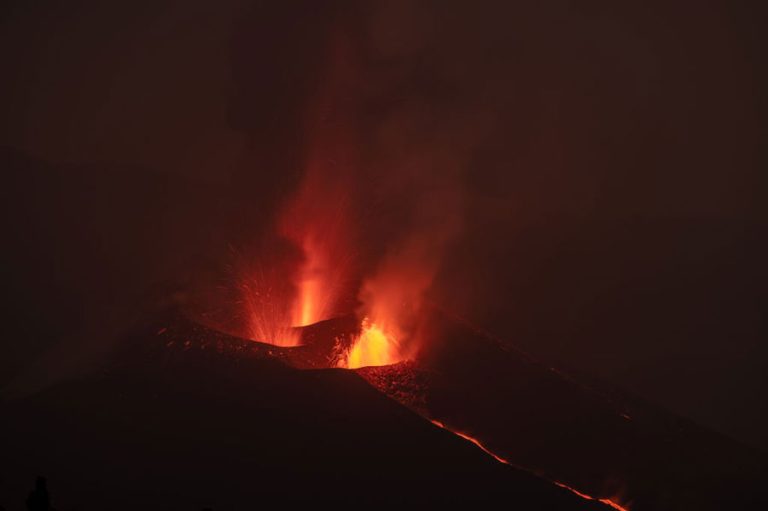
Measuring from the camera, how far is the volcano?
7605 millimetres

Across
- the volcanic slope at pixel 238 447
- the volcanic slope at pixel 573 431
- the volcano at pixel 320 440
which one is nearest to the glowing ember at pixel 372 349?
the volcano at pixel 320 440

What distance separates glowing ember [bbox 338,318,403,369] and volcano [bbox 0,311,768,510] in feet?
1.41

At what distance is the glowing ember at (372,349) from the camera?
34.8 ft

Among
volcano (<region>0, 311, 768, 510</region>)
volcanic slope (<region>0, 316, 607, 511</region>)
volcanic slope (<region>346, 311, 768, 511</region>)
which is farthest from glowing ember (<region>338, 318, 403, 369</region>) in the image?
volcanic slope (<region>0, 316, 607, 511</region>)

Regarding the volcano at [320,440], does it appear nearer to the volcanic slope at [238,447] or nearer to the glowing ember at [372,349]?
the volcanic slope at [238,447]

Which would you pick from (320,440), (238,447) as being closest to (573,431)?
(320,440)

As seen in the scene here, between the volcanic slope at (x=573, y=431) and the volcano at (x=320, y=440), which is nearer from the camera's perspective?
the volcano at (x=320, y=440)

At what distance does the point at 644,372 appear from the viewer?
883 inches

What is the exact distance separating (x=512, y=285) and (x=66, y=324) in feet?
46.4

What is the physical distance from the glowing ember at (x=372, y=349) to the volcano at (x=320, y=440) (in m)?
0.43

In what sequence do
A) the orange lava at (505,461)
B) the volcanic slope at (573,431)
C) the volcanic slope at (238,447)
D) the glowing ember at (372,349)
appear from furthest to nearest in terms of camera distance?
the glowing ember at (372,349)
the volcanic slope at (573,431)
the orange lava at (505,461)
the volcanic slope at (238,447)

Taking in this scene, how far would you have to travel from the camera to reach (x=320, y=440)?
7.91 meters

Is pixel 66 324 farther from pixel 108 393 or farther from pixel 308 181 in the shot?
pixel 108 393

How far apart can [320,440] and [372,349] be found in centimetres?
322
